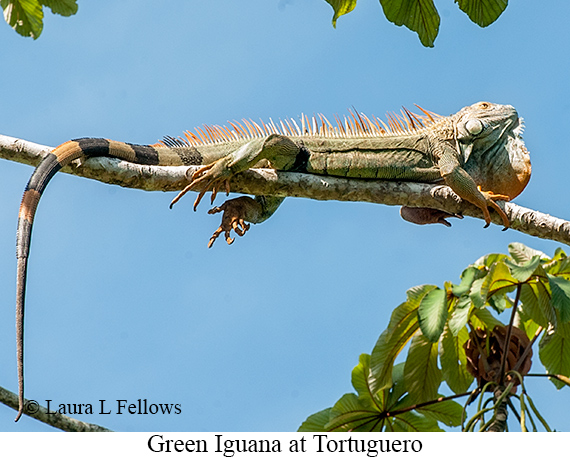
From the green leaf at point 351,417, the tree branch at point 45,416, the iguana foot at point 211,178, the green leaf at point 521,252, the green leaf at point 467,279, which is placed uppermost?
the iguana foot at point 211,178

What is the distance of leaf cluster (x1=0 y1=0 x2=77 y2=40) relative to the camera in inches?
181

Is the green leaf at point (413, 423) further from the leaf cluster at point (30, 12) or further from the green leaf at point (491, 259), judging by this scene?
the leaf cluster at point (30, 12)

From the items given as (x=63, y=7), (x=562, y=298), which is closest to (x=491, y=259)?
(x=562, y=298)

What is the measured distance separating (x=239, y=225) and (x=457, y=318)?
2824mm

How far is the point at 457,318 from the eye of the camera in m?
5.38

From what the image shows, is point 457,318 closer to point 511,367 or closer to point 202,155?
point 511,367

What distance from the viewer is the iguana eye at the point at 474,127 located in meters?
8.50

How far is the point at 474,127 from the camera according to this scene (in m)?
8.52

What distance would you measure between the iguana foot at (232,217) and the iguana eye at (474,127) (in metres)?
2.59

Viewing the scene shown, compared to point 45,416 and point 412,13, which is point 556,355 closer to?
point 412,13

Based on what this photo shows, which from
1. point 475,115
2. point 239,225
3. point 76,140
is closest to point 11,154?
point 76,140

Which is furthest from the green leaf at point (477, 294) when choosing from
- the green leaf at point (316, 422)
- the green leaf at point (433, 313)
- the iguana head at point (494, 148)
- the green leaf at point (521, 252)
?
the iguana head at point (494, 148)

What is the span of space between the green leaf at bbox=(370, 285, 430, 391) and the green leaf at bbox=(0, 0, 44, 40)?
3120 mm

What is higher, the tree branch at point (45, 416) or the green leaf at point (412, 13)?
the green leaf at point (412, 13)
